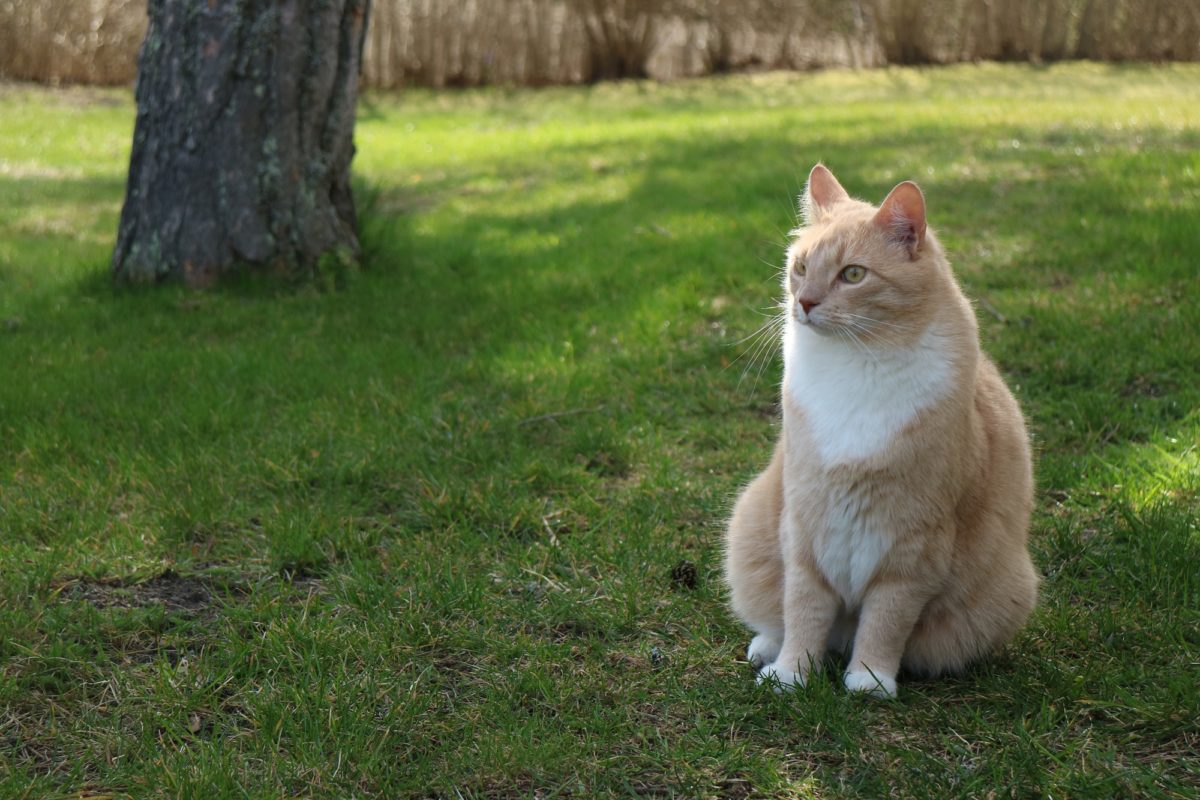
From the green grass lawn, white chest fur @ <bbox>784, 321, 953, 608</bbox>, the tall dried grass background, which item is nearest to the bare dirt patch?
the green grass lawn

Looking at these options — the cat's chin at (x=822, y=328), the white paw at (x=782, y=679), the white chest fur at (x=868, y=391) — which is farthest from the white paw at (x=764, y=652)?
the cat's chin at (x=822, y=328)

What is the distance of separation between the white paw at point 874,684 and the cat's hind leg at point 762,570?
11.0 inches

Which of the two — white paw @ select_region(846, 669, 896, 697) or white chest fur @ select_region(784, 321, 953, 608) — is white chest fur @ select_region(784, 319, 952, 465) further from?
white paw @ select_region(846, 669, 896, 697)

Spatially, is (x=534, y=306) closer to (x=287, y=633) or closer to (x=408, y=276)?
(x=408, y=276)

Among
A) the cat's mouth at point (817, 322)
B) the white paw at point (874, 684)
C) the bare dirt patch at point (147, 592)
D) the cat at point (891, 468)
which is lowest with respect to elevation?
the bare dirt patch at point (147, 592)

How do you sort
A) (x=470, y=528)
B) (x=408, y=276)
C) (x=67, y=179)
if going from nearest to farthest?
(x=470, y=528), (x=408, y=276), (x=67, y=179)

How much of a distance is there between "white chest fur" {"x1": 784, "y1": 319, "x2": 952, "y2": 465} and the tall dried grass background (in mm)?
11631

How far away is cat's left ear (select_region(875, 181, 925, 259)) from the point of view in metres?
2.51

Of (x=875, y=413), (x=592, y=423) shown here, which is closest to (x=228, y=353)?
(x=592, y=423)

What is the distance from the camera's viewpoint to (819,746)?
8.10ft

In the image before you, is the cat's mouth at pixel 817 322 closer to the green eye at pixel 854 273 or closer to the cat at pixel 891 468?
the cat at pixel 891 468

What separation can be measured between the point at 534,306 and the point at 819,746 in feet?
11.4

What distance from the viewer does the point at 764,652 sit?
2867 millimetres

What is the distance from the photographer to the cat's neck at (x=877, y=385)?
2510 millimetres
